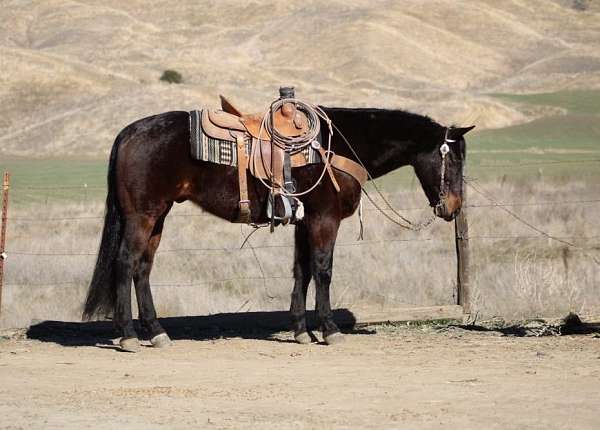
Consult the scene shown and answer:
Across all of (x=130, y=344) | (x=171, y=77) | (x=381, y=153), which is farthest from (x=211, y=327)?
(x=171, y=77)

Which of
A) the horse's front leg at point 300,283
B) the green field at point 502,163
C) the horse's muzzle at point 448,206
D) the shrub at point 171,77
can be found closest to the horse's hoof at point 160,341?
the horse's front leg at point 300,283

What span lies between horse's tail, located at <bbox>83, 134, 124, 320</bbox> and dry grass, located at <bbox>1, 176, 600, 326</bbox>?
2042mm

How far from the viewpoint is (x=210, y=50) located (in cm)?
10925

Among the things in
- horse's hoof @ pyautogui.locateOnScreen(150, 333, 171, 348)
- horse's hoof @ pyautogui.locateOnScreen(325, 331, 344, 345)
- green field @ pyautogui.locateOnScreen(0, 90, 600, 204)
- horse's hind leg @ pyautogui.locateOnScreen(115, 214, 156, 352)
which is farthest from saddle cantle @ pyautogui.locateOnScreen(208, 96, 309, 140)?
green field @ pyautogui.locateOnScreen(0, 90, 600, 204)

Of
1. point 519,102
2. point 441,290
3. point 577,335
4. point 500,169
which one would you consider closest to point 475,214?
point 441,290

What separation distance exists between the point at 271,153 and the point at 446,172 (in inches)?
63.0

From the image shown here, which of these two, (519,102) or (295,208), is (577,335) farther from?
(519,102)

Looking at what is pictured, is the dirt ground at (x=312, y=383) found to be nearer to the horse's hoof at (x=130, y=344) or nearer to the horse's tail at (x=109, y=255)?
the horse's hoof at (x=130, y=344)

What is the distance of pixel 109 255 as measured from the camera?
10.3 meters

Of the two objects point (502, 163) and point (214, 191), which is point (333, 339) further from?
point (502, 163)

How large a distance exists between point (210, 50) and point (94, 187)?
81909mm

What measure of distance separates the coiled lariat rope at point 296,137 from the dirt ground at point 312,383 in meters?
1.46

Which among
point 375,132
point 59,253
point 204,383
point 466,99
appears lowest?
point 204,383

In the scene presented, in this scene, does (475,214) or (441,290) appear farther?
(475,214)
